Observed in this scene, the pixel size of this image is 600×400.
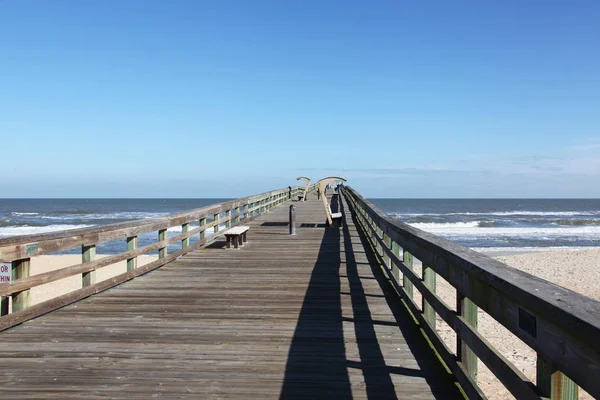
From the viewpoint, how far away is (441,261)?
11.3ft

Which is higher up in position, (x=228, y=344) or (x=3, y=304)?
(x=3, y=304)

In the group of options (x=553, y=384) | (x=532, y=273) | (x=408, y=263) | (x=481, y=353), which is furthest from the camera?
(x=532, y=273)

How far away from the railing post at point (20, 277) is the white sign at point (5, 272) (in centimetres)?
32

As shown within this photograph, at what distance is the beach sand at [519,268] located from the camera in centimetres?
779

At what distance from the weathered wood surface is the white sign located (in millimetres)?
503

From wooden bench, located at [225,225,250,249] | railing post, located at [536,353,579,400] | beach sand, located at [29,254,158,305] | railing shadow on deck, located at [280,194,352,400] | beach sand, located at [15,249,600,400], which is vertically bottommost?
beach sand, located at [29,254,158,305]

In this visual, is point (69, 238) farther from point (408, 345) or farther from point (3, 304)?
point (408, 345)

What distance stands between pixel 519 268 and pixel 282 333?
61.5 feet

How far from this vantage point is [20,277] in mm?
4809

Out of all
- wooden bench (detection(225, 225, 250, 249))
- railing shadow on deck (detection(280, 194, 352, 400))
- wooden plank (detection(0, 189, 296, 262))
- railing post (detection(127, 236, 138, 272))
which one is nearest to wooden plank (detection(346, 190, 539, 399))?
railing shadow on deck (detection(280, 194, 352, 400))

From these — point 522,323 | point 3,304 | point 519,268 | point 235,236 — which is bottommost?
point 519,268

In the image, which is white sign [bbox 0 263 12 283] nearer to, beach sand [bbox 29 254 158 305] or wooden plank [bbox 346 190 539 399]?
wooden plank [bbox 346 190 539 399]

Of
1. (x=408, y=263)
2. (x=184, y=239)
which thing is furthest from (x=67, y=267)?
(x=184, y=239)

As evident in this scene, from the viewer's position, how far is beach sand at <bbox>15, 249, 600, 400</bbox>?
7785 millimetres
